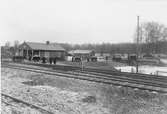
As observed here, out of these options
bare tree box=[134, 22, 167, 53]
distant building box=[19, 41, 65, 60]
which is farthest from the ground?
bare tree box=[134, 22, 167, 53]

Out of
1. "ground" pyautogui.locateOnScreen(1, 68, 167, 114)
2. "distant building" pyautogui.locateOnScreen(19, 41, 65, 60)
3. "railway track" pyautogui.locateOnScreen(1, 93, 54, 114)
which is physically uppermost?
"distant building" pyautogui.locateOnScreen(19, 41, 65, 60)

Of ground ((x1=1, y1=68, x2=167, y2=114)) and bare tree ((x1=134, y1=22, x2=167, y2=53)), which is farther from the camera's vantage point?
bare tree ((x1=134, y1=22, x2=167, y2=53))

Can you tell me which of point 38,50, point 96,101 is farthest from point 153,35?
point 96,101

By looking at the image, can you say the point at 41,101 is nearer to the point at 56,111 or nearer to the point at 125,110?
the point at 56,111

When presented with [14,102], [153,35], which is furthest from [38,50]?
[153,35]

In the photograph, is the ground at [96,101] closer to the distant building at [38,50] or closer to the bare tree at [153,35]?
the distant building at [38,50]

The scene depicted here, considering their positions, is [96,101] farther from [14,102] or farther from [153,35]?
[153,35]

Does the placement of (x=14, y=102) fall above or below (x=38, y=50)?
below

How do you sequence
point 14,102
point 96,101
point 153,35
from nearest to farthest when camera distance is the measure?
point 14,102 → point 96,101 → point 153,35

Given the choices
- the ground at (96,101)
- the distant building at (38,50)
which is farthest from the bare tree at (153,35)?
the ground at (96,101)

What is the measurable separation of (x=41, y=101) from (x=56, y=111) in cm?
161

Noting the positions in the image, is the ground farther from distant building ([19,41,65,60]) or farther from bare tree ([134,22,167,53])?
bare tree ([134,22,167,53])

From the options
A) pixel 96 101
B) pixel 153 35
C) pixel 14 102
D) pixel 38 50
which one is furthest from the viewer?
pixel 153 35

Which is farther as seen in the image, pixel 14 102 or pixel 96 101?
pixel 96 101
